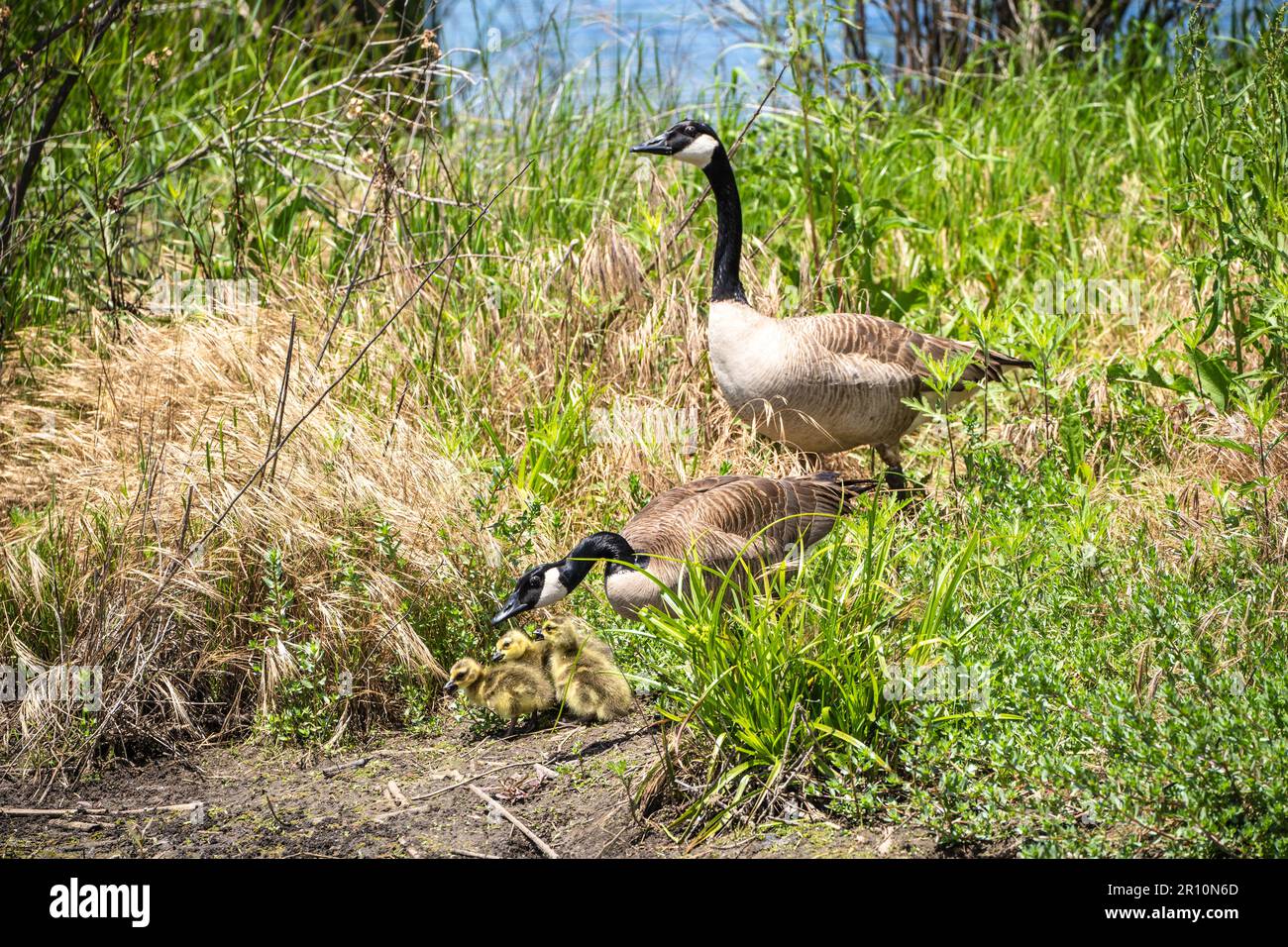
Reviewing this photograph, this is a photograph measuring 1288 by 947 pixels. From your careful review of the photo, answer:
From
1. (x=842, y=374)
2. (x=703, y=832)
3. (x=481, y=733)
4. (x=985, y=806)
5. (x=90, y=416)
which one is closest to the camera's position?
(x=985, y=806)

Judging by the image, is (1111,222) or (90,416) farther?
(1111,222)

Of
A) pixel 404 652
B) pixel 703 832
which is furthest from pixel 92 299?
pixel 703 832

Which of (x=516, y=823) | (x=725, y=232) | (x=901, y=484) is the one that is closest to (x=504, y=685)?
(x=516, y=823)

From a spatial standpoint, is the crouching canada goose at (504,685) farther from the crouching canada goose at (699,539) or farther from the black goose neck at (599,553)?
the black goose neck at (599,553)

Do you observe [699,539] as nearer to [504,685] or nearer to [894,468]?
[504,685]

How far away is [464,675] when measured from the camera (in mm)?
4172

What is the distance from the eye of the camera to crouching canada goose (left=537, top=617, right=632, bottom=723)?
13.6 ft

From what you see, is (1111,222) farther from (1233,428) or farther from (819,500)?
(819,500)

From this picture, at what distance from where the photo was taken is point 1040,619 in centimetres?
400

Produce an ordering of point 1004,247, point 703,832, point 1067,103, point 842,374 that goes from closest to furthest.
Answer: point 703,832 < point 842,374 < point 1004,247 < point 1067,103

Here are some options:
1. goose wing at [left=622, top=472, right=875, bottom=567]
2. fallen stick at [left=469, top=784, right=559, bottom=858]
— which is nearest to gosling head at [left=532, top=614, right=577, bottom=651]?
goose wing at [left=622, top=472, right=875, bottom=567]

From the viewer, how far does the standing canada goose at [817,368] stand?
5.53 meters

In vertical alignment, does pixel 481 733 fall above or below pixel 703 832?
below

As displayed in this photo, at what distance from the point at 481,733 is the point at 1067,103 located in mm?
6410
